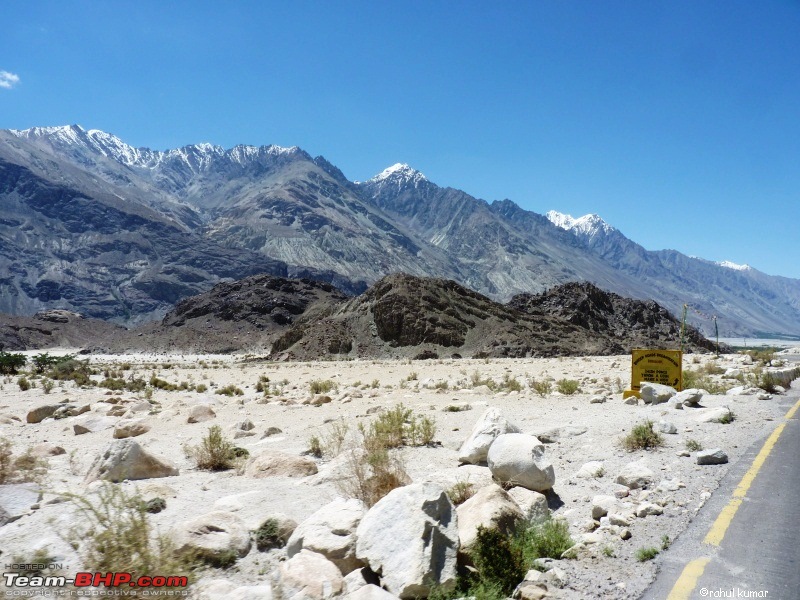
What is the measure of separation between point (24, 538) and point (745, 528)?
681cm

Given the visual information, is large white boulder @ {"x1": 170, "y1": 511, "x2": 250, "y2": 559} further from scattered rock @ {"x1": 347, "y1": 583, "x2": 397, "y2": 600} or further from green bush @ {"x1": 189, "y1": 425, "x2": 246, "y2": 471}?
green bush @ {"x1": 189, "y1": 425, "x2": 246, "y2": 471}

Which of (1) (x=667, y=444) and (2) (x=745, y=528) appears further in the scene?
(1) (x=667, y=444)

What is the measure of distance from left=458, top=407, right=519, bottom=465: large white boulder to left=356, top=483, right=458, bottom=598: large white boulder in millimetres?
3029

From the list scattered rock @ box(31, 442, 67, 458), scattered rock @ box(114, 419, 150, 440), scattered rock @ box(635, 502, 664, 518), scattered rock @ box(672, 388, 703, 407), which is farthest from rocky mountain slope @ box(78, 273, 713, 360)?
scattered rock @ box(635, 502, 664, 518)

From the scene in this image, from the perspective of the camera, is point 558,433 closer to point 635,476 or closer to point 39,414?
point 635,476

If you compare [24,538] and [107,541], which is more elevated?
[107,541]

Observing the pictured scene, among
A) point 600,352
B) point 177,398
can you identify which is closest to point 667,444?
point 177,398

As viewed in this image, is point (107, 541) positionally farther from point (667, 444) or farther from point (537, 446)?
point (667, 444)

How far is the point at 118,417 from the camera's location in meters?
15.4

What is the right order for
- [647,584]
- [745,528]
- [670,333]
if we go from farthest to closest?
1. [670,333]
2. [745,528]
3. [647,584]

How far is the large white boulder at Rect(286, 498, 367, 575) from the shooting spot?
16.0ft

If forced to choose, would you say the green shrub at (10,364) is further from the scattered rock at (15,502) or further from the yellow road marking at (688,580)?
the yellow road marking at (688,580)

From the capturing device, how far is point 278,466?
26.9 ft

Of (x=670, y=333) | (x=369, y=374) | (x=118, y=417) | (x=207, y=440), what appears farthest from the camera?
(x=670, y=333)
